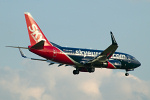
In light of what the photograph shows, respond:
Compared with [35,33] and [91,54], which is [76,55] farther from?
[35,33]

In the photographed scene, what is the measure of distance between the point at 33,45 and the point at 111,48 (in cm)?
1335

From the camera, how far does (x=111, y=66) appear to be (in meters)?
76.4

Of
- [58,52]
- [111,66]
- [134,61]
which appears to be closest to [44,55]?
[58,52]

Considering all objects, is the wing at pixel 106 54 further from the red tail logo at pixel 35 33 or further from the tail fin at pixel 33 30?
the tail fin at pixel 33 30

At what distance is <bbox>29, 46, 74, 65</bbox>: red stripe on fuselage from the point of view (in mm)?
69250

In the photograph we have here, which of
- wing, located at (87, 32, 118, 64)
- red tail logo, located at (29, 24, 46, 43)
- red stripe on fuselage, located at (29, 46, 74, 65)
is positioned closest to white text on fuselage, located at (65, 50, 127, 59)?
red stripe on fuselage, located at (29, 46, 74, 65)

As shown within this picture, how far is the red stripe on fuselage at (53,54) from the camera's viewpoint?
6925cm

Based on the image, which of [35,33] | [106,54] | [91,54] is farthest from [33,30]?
[106,54]

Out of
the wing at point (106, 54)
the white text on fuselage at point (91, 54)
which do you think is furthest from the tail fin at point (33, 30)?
the wing at point (106, 54)

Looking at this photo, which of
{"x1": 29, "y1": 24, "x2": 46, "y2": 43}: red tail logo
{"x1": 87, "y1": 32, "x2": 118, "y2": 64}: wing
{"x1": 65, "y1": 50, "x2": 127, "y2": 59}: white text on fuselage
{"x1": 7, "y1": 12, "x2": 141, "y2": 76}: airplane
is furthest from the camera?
{"x1": 65, "y1": 50, "x2": 127, "y2": 59}: white text on fuselage

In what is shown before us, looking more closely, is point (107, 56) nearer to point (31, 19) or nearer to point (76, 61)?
point (76, 61)

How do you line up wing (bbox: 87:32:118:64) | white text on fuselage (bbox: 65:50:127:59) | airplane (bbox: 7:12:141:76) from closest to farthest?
wing (bbox: 87:32:118:64)
airplane (bbox: 7:12:141:76)
white text on fuselage (bbox: 65:50:127:59)

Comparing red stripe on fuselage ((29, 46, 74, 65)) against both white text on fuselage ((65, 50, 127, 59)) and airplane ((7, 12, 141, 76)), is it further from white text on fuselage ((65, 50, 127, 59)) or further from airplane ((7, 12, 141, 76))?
white text on fuselage ((65, 50, 127, 59))

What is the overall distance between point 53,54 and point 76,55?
4948 mm
